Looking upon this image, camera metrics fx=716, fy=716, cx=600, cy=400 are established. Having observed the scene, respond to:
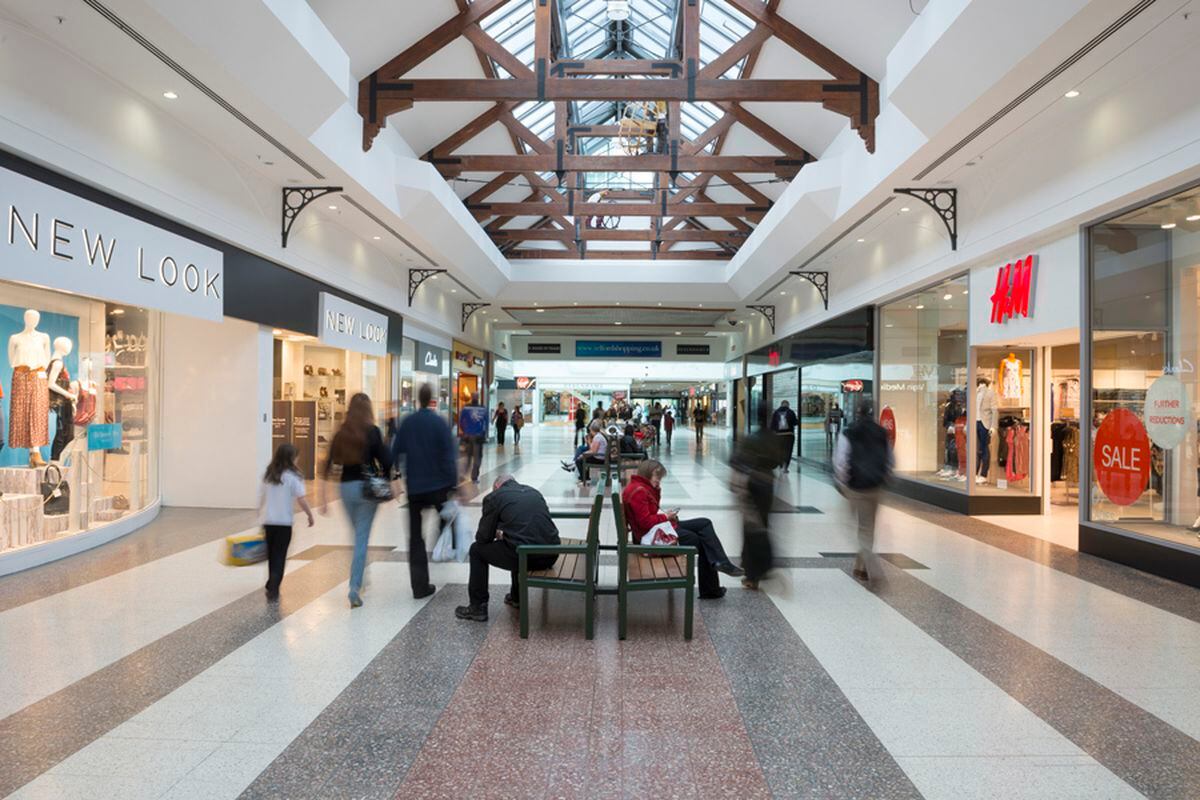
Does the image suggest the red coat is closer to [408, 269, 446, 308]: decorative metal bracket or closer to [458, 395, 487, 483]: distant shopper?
[458, 395, 487, 483]: distant shopper

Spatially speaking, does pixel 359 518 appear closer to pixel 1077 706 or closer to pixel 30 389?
pixel 30 389

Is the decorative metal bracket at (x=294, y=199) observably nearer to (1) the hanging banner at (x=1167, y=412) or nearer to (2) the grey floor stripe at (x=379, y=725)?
(2) the grey floor stripe at (x=379, y=725)

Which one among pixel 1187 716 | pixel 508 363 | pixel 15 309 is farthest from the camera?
pixel 508 363

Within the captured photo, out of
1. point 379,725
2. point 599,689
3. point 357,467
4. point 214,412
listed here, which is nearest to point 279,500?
point 357,467

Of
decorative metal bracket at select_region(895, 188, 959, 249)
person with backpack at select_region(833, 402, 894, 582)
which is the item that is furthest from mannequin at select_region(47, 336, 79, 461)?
decorative metal bracket at select_region(895, 188, 959, 249)

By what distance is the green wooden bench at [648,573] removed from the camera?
450 centimetres

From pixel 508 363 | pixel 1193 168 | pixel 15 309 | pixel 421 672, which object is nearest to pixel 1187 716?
pixel 421 672

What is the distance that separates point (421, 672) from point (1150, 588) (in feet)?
19.8

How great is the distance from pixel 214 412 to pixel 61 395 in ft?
8.23

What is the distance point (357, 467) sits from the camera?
5.48 m

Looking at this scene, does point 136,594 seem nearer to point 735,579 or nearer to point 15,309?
point 15,309

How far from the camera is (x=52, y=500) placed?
698cm

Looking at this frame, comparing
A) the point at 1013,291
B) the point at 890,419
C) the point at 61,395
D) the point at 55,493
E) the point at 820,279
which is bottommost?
the point at 55,493

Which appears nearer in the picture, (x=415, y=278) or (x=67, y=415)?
(x=67, y=415)
